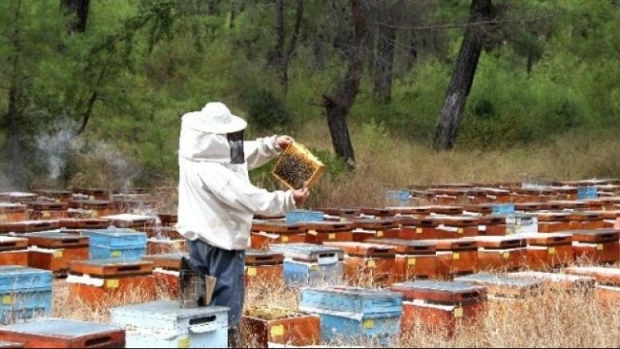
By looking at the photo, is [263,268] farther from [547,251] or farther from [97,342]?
[97,342]

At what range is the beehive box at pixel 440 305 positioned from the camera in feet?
23.2

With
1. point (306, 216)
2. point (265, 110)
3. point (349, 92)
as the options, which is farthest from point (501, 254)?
point (265, 110)

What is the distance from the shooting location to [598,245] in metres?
10.7

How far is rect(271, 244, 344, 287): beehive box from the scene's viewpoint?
30.1ft

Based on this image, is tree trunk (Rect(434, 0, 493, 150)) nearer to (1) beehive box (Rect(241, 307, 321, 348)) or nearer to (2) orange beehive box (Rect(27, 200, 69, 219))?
(2) orange beehive box (Rect(27, 200, 69, 219))

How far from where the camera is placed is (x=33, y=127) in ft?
57.7

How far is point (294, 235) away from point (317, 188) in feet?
15.2

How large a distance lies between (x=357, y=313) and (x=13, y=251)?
12.5 ft

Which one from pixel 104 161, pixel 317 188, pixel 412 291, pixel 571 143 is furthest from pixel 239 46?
pixel 412 291

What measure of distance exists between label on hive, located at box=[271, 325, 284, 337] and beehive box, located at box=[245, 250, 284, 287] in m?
2.45

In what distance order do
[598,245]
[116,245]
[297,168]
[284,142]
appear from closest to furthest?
[297,168] → [284,142] → [116,245] → [598,245]

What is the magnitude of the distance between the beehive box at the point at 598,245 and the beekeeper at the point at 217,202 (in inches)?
205

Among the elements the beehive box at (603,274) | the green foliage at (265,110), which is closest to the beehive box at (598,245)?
the beehive box at (603,274)

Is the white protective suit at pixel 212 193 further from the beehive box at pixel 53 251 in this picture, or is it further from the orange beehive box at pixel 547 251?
the orange beehive box at pixel 547 251
